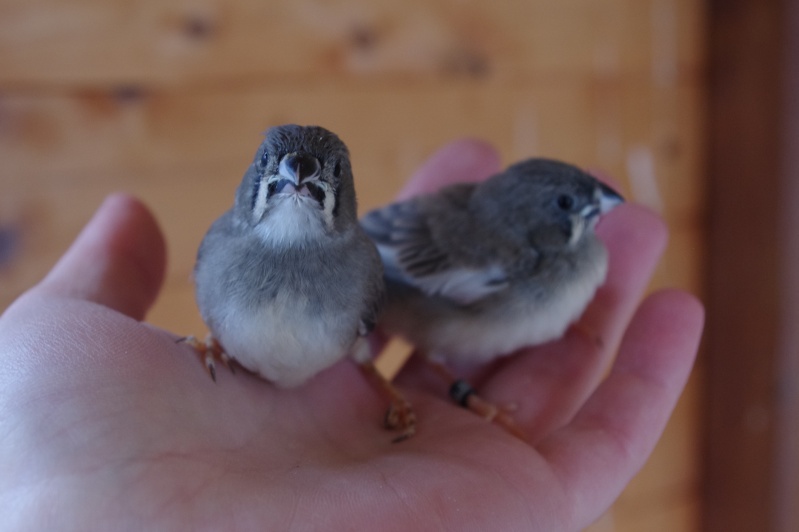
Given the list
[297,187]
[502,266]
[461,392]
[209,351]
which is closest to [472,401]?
[461,392]

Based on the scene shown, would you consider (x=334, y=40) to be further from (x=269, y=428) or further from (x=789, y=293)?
(x=789, y=293)

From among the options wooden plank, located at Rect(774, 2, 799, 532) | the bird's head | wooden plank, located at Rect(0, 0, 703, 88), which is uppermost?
wooden plank, located at Rect(0, 0, 703, 88)

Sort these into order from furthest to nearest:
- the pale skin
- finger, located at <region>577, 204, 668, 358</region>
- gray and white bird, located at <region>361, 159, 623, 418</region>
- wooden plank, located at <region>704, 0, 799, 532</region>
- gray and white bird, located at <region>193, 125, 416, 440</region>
→ wooden plank, located at <region>704, 0, 799, 532</region>
finger, located at <region>577, 204, 668, 358</region>
gray and white bird, located at <region>361, 159, 623, 418</region>
gray and white bird, located at <region>193, 125, 416, 440</region>
the pale skin

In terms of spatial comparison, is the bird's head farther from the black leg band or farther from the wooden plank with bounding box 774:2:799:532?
the wooden plank with bounding box 774:2:799:532

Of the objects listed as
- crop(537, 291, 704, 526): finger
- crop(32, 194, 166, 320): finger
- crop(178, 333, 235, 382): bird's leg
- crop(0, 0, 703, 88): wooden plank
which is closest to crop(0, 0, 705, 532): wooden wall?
crop(0, 0, 703, 88): wooden plank

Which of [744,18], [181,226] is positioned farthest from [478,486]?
[744,18]

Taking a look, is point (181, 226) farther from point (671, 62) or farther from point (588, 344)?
point (671, 62)

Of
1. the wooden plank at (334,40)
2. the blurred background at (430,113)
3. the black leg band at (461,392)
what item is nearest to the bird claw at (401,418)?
the black leg band at (461,392)
